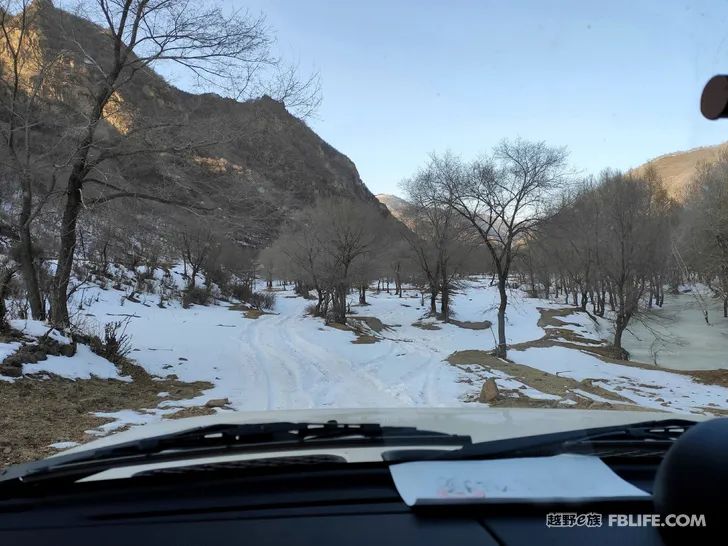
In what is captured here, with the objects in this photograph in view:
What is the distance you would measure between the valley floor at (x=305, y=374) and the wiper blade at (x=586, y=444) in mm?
5590

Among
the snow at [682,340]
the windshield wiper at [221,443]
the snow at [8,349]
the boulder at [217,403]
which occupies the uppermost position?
the windshield wiper at [221,443]

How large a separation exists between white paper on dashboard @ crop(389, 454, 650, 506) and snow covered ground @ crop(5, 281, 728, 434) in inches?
252

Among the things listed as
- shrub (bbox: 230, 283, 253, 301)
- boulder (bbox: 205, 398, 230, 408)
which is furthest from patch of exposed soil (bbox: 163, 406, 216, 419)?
shrub (bbox: 230, 283, 253, 301)

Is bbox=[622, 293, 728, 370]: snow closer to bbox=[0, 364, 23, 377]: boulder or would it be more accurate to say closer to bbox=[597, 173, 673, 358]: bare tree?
bbox=[597, 173, 673, 358]: bare tree

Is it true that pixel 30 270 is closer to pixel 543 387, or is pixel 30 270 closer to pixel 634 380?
pixel 543 387

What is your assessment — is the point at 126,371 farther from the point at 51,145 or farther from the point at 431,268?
the point at 431,268

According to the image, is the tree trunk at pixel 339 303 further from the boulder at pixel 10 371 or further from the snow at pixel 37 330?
the boulder at pixel 10 371

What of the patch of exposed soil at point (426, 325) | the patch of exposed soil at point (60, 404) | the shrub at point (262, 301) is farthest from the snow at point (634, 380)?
the shrub at point (262, 301)

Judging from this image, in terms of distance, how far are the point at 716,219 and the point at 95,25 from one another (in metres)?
28.7

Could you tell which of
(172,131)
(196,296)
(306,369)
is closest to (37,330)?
(172,131)

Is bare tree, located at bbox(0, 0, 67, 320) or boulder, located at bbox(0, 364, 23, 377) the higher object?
bare tree, located at bbox(0, 0, 67, 320)

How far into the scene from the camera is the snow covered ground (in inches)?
419

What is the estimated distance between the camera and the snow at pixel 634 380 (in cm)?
1556

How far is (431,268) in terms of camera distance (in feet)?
167
